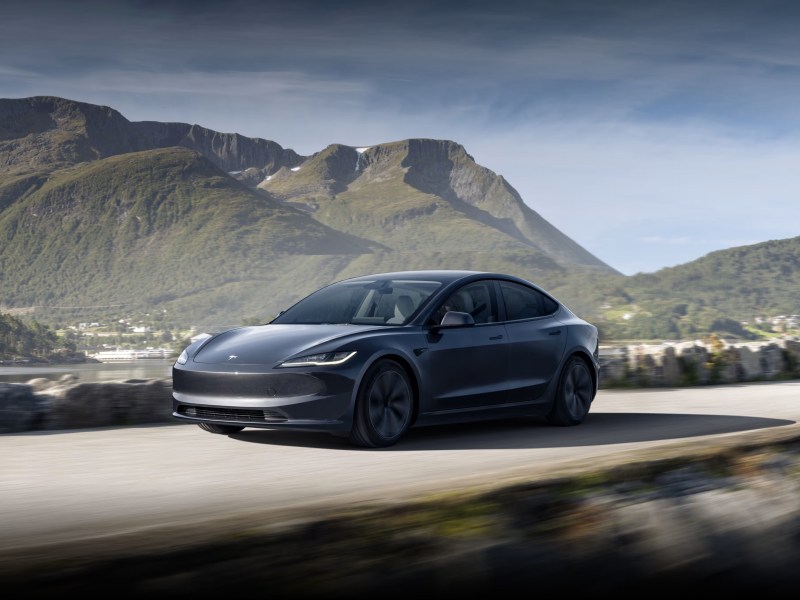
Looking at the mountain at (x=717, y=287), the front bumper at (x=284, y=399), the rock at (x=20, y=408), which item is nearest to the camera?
the front bumper at (x=284, y=399)

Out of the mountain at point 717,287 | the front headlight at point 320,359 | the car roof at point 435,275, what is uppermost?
the mountain at point 717,287

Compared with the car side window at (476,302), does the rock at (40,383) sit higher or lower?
lower

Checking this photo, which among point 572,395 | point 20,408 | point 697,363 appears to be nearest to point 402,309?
point 572,395

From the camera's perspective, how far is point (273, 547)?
3.04m

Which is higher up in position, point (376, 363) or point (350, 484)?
point (376, 363)

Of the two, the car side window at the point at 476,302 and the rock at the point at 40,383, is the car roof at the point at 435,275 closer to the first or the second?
the car side window at the point at 476,302

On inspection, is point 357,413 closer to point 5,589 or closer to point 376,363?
point 376,363

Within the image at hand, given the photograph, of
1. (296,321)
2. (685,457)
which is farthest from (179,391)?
(685,457)

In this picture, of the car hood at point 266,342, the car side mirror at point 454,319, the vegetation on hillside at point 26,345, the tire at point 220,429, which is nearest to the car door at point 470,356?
the car side mirror at point 454,319

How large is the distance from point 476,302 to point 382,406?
5.49 ft

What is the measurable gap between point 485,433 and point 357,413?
6.33 ft

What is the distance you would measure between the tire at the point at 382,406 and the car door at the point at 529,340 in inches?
53.9

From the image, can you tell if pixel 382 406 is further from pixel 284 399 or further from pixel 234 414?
pixel 234 414

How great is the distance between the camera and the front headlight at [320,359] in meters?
8.47
